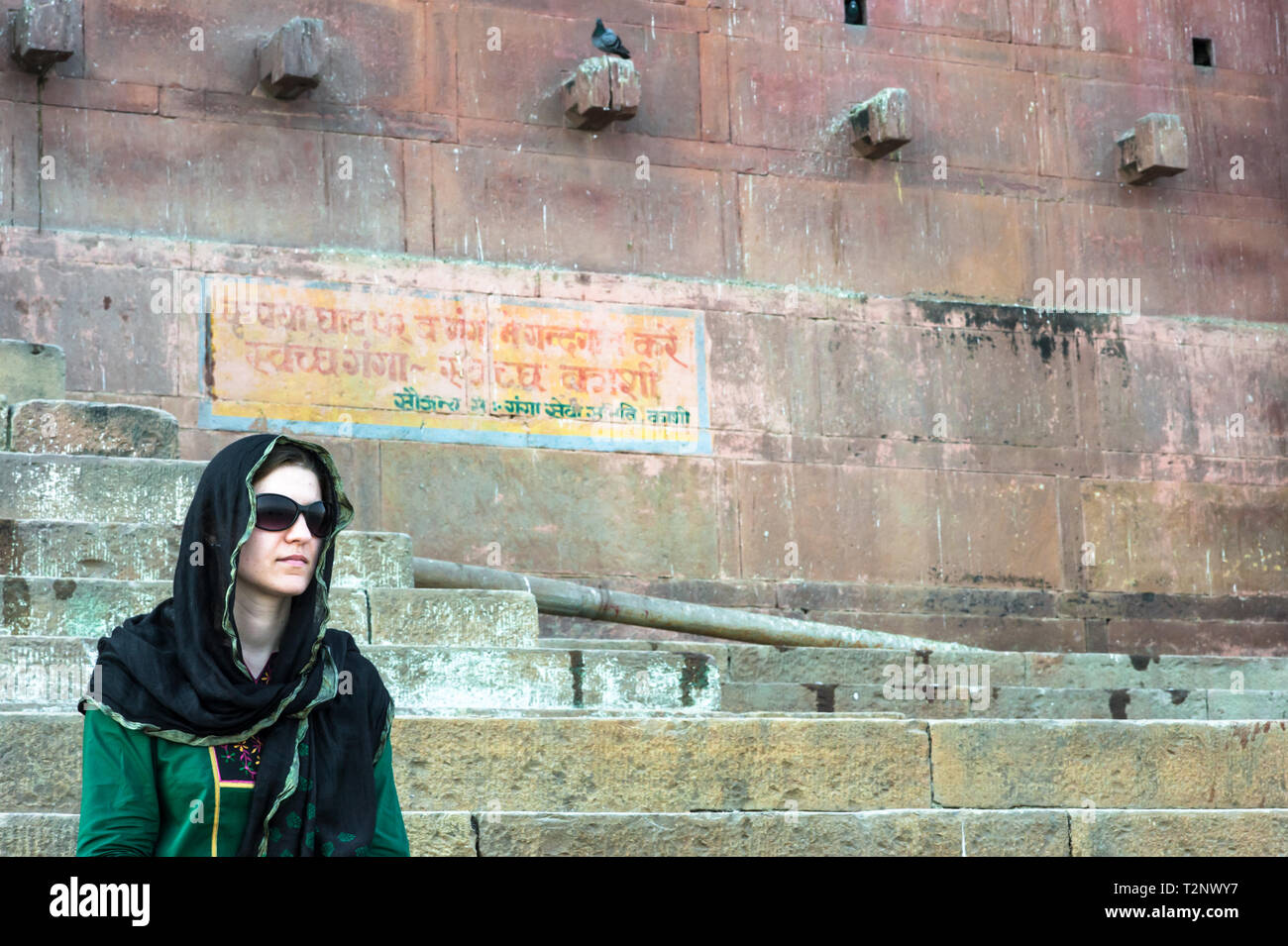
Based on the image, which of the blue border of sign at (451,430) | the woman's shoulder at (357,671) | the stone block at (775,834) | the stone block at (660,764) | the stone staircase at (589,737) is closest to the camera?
the woman's shoulder at (357,671)

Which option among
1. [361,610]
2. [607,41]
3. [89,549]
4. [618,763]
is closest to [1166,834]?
[618,763]

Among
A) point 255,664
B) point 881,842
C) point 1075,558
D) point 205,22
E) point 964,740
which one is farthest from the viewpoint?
point 1075,558

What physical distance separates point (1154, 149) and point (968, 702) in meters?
5.42

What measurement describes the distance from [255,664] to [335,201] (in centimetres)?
769

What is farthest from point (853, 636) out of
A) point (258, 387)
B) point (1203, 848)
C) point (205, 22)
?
point (205, 22)

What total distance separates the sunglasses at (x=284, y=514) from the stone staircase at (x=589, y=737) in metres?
1.59

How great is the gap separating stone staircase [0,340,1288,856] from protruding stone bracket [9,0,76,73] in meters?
2.88

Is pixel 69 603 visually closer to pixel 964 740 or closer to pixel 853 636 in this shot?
pixel 964 740

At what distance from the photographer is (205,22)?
1109 centimetres

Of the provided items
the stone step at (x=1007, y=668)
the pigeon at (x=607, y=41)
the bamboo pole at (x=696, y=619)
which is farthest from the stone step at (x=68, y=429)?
the pigeon at (x=607, y=41)

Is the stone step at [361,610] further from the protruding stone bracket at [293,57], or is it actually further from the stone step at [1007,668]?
the protruding stone bracket at [293,57]

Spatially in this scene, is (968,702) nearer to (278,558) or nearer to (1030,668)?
(1030,668)

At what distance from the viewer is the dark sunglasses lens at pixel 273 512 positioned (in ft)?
12.2

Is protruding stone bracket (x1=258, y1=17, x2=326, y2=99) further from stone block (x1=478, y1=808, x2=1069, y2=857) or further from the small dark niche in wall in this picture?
stone block (x1=478, y1=808, x2=1069, y2=857)
